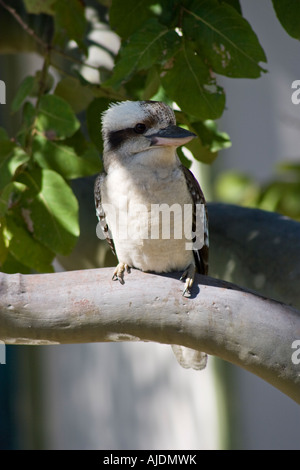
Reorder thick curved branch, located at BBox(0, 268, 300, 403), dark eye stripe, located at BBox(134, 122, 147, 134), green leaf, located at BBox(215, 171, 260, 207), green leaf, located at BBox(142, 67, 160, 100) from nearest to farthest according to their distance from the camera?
thick curved branch, located at BBox(0, 268, 300, 403) → green leaf, located at BBox(142, 67, 160, 100) → dark eye stripe, located at BBox(134, 122, 147, 134) → green leaf, located at BBox(215, 171, 260, 207)

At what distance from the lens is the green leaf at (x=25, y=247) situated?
71.4 inches

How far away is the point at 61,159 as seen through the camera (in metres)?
1.90

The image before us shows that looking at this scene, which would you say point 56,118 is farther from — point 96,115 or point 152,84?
point 152,84

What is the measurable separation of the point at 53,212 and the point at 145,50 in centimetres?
48

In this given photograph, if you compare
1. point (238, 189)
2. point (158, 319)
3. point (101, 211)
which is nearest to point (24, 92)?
point (101, 211)

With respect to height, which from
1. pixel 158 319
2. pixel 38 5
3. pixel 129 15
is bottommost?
pixel 158 319

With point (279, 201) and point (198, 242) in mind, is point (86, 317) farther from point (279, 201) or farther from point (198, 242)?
point (279, 201)

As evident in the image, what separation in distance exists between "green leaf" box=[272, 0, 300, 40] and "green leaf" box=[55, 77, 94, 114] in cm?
63

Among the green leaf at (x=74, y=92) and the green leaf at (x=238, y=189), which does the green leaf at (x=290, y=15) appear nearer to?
the green leaf at (x=74, y=92)

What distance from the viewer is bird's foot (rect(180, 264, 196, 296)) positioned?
→ 1.58m

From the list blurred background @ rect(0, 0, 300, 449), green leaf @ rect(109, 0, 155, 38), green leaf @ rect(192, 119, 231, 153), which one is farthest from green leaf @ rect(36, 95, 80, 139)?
blurred background @ rect(0, 0, 300, 449)

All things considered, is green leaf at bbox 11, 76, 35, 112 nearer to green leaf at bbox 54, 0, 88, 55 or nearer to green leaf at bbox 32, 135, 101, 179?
green leaf at bbox 32, 135, 101, 179

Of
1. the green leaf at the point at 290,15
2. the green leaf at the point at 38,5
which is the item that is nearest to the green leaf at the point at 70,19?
the green leaf at the point at 38,5

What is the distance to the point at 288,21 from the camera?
166cm
